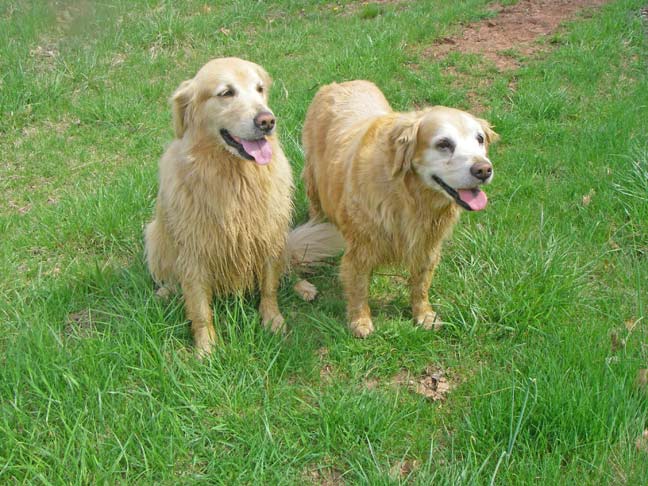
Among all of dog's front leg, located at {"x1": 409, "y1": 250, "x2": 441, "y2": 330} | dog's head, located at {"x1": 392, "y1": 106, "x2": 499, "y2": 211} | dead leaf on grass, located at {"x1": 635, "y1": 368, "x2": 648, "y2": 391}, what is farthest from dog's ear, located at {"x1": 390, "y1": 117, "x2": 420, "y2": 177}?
dead leaf on grass, located at {"x1": 635, "y1": 368, "x2": 648, "y2": 391}

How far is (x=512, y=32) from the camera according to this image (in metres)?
6.15

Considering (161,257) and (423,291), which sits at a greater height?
(161,257)

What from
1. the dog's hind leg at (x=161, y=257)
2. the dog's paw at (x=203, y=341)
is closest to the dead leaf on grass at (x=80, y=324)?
the dog's hind leg at (x=161, y=257)

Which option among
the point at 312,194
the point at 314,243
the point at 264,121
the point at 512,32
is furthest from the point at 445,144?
the point at 512,32

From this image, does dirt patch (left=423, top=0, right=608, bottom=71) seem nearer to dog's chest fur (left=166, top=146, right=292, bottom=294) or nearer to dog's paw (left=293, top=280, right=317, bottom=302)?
dog's paw (left=293, top=280, right=317, bottom=302)

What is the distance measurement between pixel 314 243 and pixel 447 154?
1.29m

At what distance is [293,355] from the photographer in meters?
2.85

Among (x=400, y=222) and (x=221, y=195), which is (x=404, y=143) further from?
(x=221, y=195)

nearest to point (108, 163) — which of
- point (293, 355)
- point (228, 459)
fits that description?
point (293, 355)

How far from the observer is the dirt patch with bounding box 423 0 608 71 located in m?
5.79

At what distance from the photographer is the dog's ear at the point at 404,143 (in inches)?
105

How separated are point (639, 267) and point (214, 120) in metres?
2.47

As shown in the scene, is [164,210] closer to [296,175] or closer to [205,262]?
[205,262]

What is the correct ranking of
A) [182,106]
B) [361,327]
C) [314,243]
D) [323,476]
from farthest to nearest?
[314,243] → [361,327] → [182,106] → [323,476]
